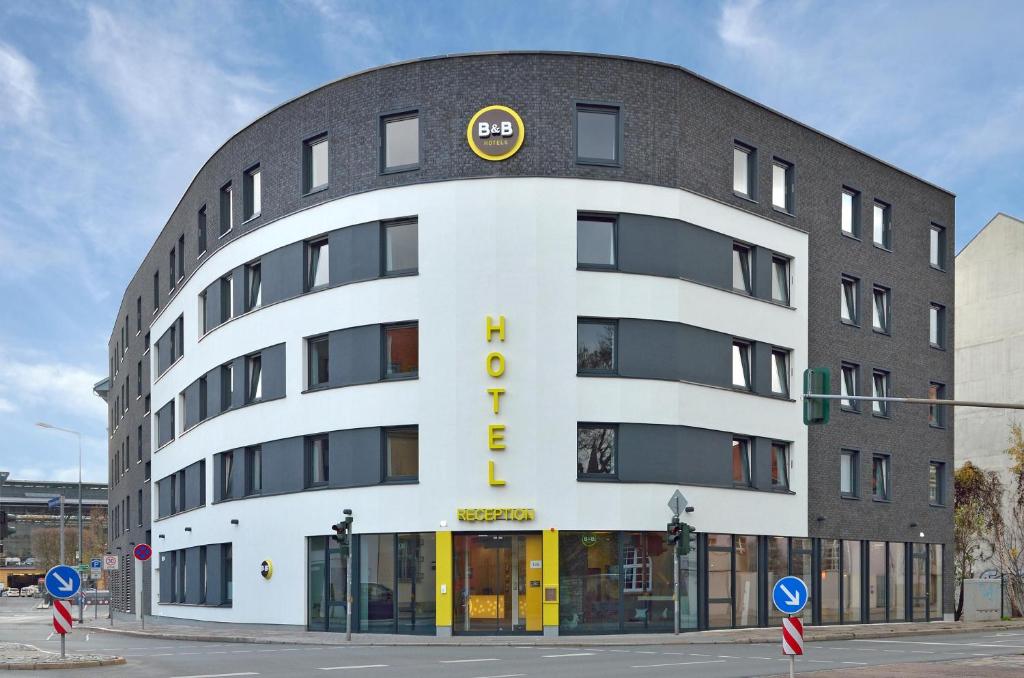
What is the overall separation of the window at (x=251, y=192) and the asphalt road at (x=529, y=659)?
14.4 m

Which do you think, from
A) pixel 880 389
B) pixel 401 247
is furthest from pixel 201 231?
pixel 880 389

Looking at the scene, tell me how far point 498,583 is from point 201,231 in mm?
20484

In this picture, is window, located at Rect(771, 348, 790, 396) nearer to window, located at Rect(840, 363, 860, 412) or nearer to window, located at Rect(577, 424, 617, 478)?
window, located at Rect(840, 363, 860, 412)

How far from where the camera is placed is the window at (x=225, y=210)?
4391 cm

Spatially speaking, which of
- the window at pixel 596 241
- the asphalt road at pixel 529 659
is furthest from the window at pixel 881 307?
the window at pixel 596 241

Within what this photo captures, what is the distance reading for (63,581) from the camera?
77.8 ft

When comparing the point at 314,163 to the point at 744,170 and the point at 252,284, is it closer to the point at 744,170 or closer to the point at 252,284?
the point at 252,284

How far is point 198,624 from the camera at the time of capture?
4434cm

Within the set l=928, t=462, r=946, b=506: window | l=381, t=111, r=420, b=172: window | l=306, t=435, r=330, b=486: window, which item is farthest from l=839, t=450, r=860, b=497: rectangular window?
l=381, t=111, r=420, b=172: window

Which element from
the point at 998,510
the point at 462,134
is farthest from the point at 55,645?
the point at 998,510

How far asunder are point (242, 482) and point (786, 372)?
1799cm

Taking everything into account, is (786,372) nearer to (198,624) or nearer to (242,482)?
(242,482)

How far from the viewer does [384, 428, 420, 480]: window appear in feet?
115

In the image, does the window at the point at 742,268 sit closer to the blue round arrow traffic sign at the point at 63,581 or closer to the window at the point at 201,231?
the window at the point at 201,231
